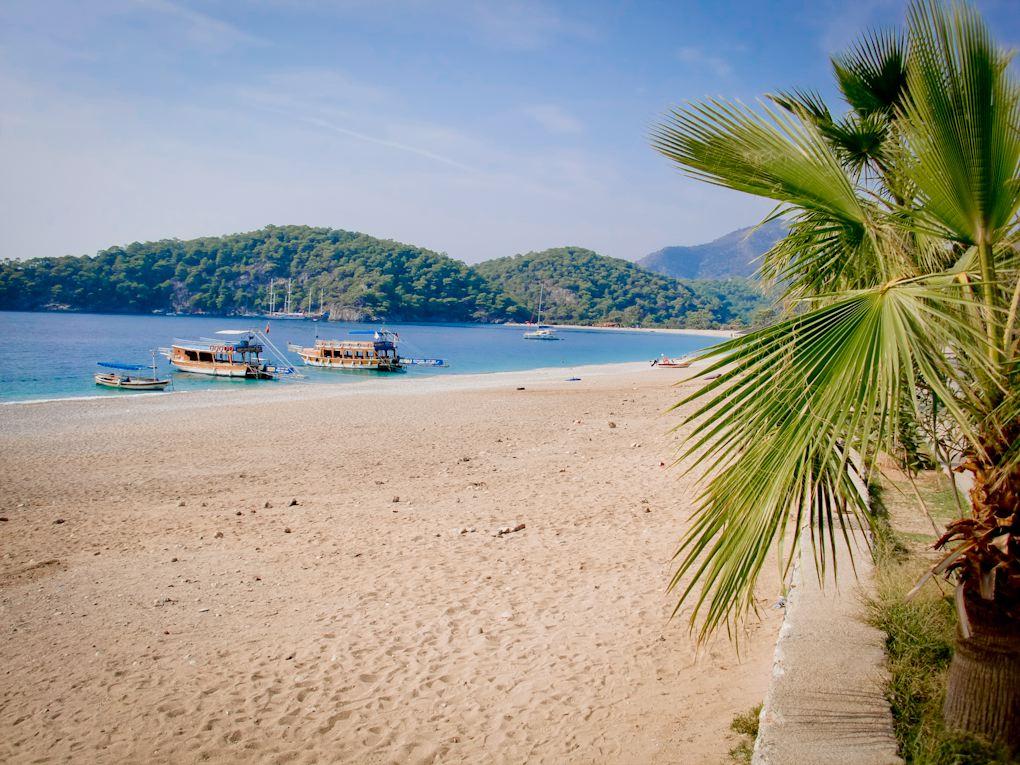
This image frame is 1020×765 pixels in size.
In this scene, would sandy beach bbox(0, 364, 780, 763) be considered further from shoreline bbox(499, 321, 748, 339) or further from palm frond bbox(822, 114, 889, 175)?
shoreline bbox(499, 321, 748, 339)

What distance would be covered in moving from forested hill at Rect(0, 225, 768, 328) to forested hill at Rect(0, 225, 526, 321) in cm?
20

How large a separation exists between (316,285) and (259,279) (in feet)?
38.6

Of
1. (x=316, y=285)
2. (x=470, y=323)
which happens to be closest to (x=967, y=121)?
(x=316, y=285)

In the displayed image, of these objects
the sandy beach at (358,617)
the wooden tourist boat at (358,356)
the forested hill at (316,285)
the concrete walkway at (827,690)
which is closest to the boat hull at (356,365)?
the wooden tourist boat at (358,356)

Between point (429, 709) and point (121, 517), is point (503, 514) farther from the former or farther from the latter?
point (121, 517)

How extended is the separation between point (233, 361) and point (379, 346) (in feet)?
30.8

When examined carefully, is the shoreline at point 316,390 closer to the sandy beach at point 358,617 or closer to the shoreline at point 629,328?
the sandy beach at point 358,617

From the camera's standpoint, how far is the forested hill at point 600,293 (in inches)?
6324

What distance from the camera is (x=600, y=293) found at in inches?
6791

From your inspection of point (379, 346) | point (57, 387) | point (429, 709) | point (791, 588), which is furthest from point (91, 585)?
point (379, 346)

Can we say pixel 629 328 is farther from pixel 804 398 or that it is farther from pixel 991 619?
pixel 804 398

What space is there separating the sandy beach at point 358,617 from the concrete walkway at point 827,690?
1.36ft

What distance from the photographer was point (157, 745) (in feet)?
13.2

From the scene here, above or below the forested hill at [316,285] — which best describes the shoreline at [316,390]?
below
